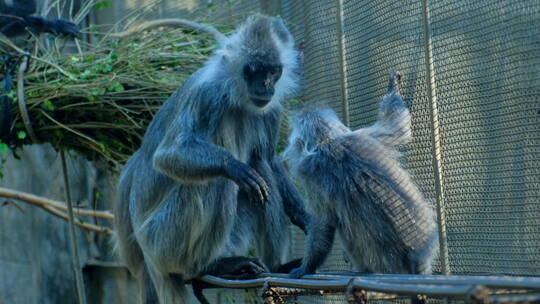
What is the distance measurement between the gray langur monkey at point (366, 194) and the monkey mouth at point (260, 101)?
1.27 ft

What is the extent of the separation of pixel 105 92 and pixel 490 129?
3.84 meters

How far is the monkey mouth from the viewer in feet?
17.4

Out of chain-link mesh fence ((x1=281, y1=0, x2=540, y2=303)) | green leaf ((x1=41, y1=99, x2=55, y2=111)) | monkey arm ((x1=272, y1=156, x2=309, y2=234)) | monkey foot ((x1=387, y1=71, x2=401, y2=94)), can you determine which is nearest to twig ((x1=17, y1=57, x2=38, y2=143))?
green leaf ((x1=41, y1=99, x2=55, y2=111))

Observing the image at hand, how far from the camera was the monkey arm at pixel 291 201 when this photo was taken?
19.4 ft

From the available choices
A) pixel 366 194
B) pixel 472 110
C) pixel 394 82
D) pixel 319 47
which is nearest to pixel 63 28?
pixel 319 47

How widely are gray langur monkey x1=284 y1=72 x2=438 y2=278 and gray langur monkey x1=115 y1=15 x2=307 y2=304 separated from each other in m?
0.46

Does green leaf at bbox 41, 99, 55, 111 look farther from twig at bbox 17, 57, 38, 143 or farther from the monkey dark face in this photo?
the monkey dark face

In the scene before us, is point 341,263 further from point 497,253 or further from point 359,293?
point 359,293

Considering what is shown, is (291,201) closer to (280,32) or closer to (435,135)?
(280,32)

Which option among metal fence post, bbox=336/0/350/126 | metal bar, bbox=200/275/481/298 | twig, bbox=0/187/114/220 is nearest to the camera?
metal bar, bbox=200/275/481/298

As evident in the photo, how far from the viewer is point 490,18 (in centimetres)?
427

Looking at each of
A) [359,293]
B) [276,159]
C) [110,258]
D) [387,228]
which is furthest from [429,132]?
[110,258]

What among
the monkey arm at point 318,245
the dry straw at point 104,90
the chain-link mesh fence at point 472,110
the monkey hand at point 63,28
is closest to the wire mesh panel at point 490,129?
the chain-link mesh fence at point 472,110

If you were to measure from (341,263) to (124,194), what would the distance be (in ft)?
6.17
